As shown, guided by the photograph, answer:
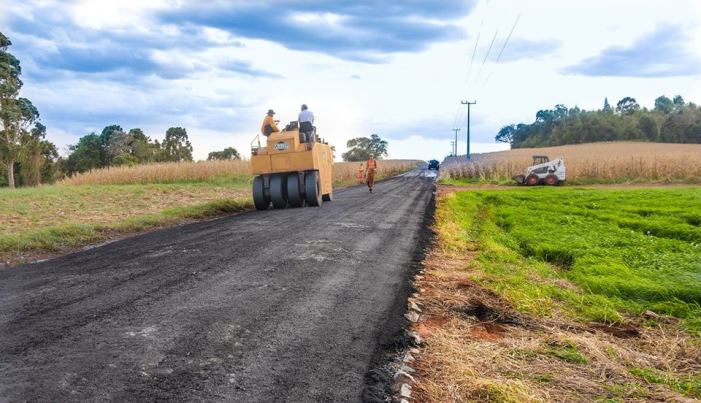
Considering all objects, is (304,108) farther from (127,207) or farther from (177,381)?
(177,381)

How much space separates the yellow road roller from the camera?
49.1 feet

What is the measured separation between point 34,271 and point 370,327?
15.5ft

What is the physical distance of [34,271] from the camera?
670cm

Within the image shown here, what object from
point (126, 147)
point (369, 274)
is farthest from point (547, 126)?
point (369, 274)

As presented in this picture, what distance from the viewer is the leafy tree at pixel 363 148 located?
9399 centimetres

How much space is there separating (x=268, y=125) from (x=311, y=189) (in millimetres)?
2487

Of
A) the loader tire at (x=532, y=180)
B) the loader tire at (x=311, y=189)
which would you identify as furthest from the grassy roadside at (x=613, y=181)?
the loader tire at (x=311, y=189)

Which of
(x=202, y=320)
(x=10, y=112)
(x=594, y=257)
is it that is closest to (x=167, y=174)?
(x=10, y=112)

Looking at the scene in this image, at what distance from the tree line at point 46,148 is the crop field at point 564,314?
96.3 ft

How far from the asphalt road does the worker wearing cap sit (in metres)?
7.92

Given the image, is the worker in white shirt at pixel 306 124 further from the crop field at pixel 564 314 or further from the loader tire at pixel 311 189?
the crop field at pixel 564 314

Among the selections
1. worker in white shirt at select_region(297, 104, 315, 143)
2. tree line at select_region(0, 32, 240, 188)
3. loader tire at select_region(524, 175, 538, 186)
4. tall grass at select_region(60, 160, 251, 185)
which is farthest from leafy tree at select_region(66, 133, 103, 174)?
worker in white shirt at select_region(297, 104, 315, 143)

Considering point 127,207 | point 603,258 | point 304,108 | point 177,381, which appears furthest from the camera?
point 304,108

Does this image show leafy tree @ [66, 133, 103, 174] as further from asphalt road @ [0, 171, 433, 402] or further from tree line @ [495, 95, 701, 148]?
tree line @ [495, 95, 701, 148]
